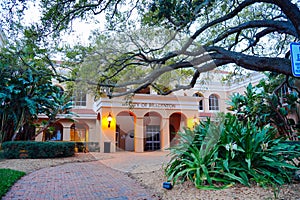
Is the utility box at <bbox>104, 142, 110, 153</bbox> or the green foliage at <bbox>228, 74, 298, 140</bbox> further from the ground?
the green foliage at <bbox>228, 74, 298, 140</bbox>

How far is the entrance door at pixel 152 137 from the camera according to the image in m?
17.7

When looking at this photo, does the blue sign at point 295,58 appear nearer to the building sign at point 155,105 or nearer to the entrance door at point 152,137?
the building sign at point 155,105

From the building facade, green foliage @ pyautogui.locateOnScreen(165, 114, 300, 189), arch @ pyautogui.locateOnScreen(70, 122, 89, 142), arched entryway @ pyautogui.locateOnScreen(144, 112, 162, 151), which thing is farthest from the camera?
arch @ pyautogui.locateOnScreen(70, 122, 89, 142)

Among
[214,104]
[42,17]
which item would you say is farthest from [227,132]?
[214,104]

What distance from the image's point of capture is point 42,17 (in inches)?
220

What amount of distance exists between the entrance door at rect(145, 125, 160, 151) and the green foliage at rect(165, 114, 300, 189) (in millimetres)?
Answer: 12077

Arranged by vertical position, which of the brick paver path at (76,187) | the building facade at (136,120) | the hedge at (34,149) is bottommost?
the brick paver path at (76,187)

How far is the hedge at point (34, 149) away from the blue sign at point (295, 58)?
35.1ft

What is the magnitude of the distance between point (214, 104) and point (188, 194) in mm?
18636

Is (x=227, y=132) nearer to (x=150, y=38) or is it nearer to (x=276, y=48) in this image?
(x=150, y=38)

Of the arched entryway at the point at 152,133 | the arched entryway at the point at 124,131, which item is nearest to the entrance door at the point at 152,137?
the arched entryway at the point at 152,133

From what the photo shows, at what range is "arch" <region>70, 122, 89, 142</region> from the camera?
19.1 metres

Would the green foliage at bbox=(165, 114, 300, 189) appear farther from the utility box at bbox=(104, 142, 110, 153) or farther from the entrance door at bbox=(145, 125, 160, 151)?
the entrance door at bbox=(145, 125, 160, 151)

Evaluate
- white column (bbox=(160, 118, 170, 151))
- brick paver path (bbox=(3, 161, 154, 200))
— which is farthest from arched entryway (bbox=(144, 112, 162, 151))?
brick paver path (bbox=(3, 161, 154, 200))
